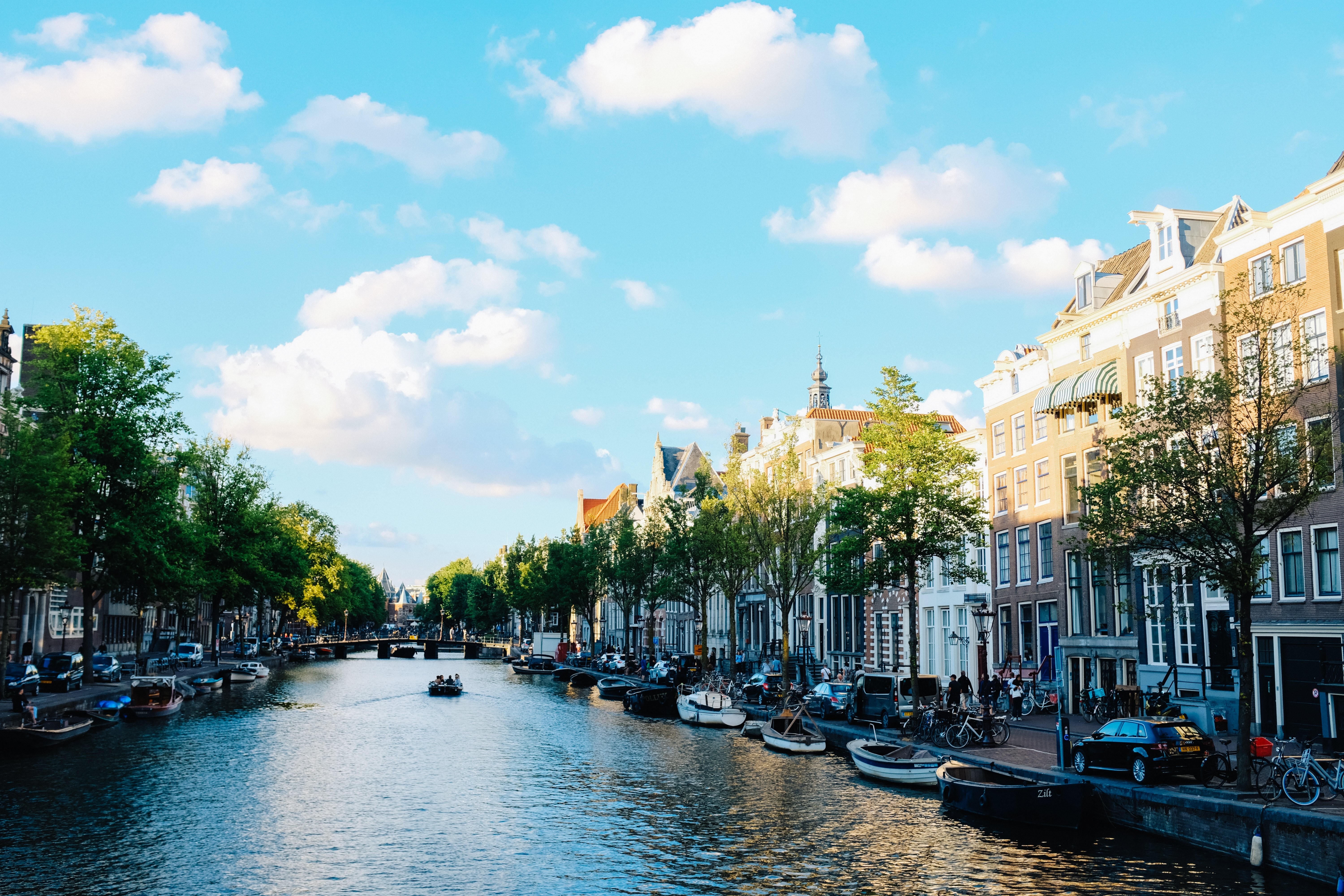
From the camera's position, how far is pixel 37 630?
3440 inches

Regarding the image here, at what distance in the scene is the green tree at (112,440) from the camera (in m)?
62.9

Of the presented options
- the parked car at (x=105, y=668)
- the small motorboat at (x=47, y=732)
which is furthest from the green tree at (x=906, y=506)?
the parked car at (x=105, y=668)

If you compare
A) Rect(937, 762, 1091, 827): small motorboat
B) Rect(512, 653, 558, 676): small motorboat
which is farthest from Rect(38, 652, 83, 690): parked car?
Rect(512, 653, 558, 676): small motorboat

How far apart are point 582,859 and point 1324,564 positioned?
2881cm

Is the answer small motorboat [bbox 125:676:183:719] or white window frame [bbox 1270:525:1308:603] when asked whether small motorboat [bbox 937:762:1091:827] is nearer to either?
white window frame [bbox 1270:525:1308:603]

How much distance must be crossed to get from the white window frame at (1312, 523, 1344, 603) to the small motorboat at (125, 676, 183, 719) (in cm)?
5661

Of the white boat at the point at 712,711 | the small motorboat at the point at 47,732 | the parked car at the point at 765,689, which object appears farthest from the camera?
the parked car at the point at 765,689

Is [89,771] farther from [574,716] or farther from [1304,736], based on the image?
[1304,736]

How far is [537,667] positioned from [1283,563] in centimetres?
9759

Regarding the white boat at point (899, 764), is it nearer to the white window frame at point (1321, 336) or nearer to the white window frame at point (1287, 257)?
the white window frame at point (1321, 336)

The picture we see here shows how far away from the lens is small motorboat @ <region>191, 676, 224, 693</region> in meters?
81.7

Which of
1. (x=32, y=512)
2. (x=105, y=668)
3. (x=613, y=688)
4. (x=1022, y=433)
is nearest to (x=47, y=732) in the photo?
(x=32, y=512)

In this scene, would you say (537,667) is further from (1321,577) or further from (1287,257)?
(1287,257)

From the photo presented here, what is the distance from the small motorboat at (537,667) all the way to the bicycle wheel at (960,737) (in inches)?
3433
